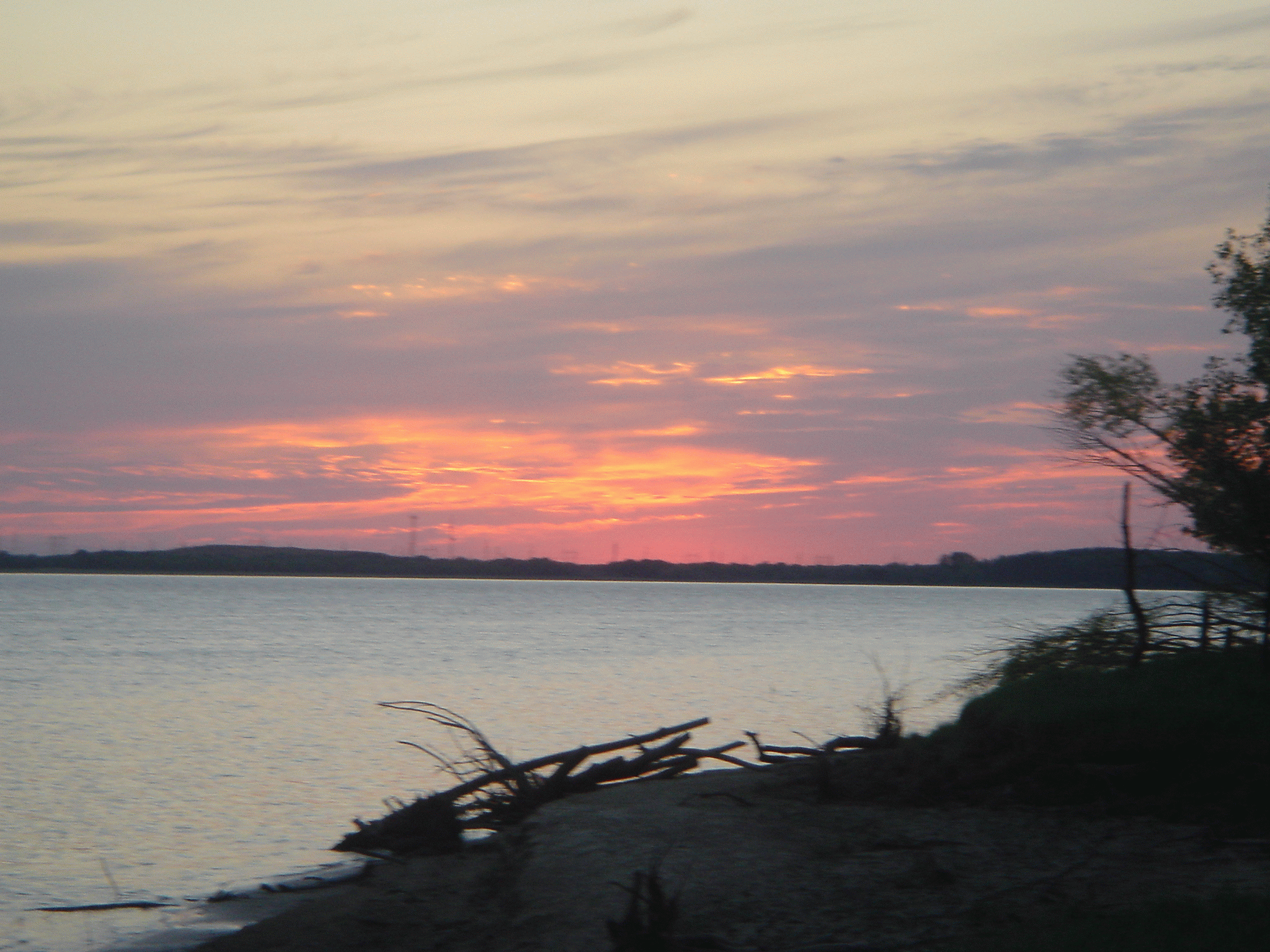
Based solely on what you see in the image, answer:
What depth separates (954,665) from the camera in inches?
2249

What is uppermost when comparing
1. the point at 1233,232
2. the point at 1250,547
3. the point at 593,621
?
the point at 1233,232

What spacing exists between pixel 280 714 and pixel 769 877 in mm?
29900

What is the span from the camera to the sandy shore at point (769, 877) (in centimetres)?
921

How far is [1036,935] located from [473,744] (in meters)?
22.3

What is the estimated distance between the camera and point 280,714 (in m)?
37.0

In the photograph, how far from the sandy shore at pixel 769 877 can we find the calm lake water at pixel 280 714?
421 centimetres

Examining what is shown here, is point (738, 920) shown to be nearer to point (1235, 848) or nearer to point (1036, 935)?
point (1036, 935)

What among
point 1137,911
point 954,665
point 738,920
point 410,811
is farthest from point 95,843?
point 954,665

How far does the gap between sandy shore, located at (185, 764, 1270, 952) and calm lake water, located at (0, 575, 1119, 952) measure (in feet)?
13.8

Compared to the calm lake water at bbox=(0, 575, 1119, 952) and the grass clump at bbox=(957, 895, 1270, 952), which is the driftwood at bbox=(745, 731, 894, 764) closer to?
the calm lake water at bbox=(0, 575, 1119, 952)

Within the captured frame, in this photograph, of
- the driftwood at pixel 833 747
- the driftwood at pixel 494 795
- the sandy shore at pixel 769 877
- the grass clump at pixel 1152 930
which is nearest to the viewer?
the grass clump at pixel 1152 930

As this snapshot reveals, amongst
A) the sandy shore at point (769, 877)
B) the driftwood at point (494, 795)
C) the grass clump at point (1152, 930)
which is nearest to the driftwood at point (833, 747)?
the driftwood at point (494, 795)

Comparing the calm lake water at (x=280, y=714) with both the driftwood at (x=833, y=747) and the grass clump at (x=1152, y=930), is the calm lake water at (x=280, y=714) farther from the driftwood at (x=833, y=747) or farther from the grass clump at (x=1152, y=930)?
the grass clump at (x=1152, y=930)

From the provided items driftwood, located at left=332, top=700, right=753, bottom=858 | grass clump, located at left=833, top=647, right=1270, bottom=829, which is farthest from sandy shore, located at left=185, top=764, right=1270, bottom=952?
driftwood, located at left=332, top=700, right=753, bottom=858
